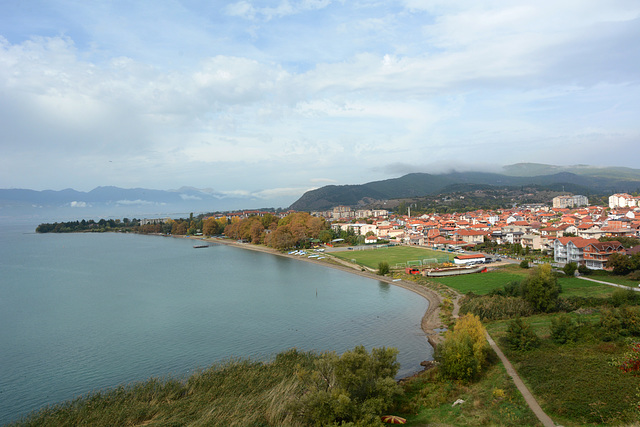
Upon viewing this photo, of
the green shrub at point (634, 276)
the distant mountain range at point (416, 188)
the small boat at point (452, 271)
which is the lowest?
the small boat at point (452, 271)

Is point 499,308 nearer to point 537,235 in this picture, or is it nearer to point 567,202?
point 537,235

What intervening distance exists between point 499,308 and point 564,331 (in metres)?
3.32

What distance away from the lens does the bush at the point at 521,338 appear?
8.91m

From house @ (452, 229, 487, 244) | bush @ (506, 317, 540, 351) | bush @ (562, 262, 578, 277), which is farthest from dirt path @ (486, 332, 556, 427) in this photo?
house @ (452, 229, 487, 244)

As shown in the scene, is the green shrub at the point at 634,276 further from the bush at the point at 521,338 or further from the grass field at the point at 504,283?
the bush at the point at 521,338

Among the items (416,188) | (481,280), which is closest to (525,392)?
(481,280)

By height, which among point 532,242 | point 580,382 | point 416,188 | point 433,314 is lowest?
point 433,314

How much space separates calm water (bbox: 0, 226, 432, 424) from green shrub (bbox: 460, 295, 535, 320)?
201 cm

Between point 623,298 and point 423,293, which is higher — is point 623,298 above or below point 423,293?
above

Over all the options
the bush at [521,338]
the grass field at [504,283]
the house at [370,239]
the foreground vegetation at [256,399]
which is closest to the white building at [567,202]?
the house at [370,239]

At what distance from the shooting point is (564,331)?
30.0ft

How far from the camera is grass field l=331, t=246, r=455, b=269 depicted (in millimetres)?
24688

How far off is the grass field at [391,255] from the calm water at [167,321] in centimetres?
335

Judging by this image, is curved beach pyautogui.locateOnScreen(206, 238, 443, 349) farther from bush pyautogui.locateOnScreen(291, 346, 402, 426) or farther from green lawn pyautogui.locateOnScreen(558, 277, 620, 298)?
green lawn pyautogui.locateOnScreen(558, 277, 620, 298)
